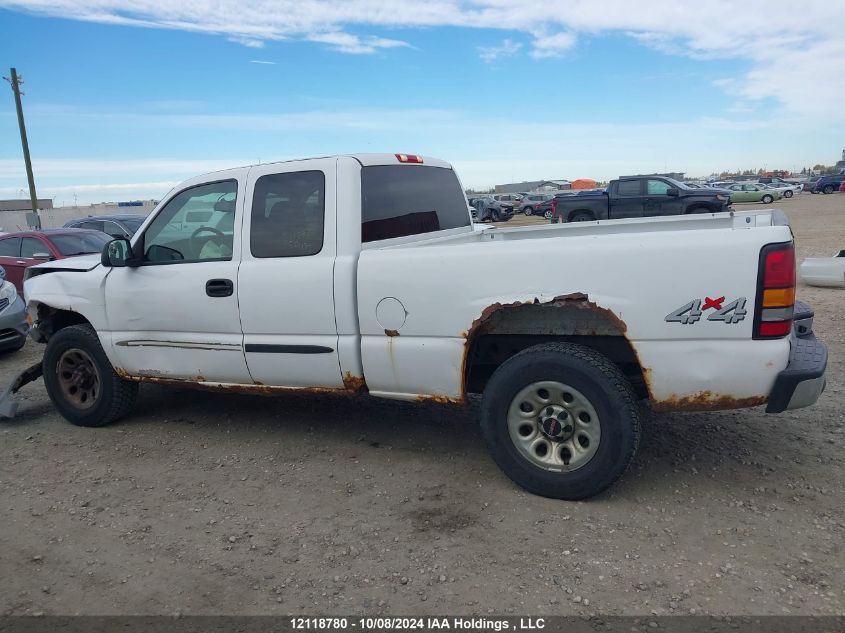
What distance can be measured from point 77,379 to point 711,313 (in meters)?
4.65

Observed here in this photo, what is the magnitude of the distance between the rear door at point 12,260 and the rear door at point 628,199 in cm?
1629

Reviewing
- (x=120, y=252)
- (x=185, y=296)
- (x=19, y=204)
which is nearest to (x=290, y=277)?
(x=185, y=296)

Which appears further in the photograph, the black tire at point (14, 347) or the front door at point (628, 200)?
the front door at point (628, 200)

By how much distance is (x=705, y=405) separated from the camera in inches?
132

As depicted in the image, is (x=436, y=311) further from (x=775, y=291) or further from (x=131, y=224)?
(x=131, y=224)

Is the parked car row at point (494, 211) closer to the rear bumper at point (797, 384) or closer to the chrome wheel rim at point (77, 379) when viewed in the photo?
the chrome wheel rim at point (77, 379)

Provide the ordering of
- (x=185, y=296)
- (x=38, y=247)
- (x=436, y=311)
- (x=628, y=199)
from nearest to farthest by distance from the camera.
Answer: (x=436, y=311) < (x=185, y=296) < (x=38, y=247) < (x=628, y=199)

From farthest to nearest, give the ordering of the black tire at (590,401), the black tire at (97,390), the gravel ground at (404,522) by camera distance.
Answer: the black tire at (97,390), the black tire at (590,401), the gravel ground at (404,522)

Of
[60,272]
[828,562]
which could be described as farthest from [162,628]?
[60,272]

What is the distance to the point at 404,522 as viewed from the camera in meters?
3.55

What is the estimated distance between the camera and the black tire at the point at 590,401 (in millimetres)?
3418

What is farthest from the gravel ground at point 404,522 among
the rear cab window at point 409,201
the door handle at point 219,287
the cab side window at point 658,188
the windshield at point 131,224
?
the cab side window at point 658,188

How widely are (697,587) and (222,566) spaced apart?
2.17 m

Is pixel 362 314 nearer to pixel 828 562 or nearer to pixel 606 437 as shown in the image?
→ pixel 606 437
